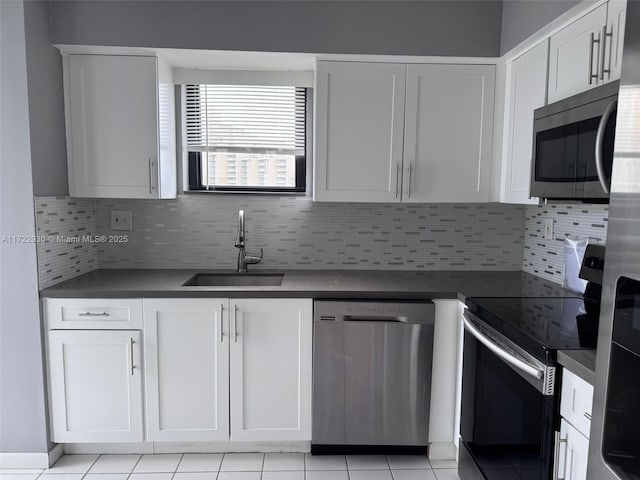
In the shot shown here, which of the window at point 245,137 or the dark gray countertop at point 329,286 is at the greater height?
the window at point 245,137

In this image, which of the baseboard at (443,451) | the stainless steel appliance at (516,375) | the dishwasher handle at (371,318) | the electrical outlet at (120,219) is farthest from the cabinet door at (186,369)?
the stainless steel appliance at (516,375)

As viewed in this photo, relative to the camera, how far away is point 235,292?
2.12m

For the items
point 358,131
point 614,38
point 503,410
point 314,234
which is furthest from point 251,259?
point 614,38

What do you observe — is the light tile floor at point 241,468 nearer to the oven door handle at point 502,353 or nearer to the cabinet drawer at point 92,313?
the cabinet drawer at point 92,313

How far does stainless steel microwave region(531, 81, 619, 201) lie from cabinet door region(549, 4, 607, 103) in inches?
7.3

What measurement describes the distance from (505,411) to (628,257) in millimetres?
962

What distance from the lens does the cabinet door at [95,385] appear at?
6.97ft

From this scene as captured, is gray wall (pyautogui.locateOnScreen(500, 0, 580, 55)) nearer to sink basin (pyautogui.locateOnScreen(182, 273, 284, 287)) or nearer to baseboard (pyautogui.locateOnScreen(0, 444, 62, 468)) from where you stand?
sink basin (pyautogui.locateOnScreen(182, 273, 284, 287))

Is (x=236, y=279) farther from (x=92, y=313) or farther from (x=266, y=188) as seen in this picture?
(x=92, y=313)

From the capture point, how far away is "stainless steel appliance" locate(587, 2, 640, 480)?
83 centimetres

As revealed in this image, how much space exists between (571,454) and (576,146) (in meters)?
0.97

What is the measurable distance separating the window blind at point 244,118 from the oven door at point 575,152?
1.43m

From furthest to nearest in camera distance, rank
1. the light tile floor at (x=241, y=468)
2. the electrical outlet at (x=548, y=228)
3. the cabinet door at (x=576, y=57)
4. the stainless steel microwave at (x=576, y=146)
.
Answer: the electrical outlet at (x=548, y=228) < the light tile floor at (x=241, y=468) < the cabinet door at (x=576, y=57) < the stainless steel microwave at (x=576, y=146)

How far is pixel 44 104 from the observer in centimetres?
212
